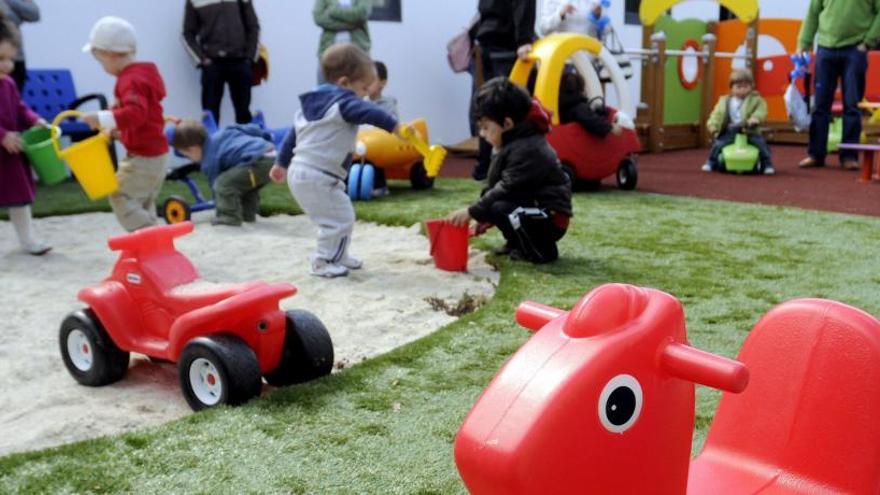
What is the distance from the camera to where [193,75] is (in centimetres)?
738

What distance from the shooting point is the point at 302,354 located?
2137mm

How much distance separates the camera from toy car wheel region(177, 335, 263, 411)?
1951mm

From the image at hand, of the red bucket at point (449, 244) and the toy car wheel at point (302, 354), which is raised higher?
the toy car wheel at point (302, 354)

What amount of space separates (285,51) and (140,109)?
4.00m

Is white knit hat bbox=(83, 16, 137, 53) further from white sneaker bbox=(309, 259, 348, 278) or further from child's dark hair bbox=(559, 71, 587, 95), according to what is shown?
child's dark hair bbox=(559, 71, 587, 95)

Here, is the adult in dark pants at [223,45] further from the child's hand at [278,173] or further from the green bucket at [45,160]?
the child's hand at [278,173]

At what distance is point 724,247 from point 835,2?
3575 mm

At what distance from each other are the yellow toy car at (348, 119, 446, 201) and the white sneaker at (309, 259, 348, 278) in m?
1.77

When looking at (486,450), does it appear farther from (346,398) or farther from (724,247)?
(724,247)

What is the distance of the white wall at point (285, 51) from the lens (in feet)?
21.9

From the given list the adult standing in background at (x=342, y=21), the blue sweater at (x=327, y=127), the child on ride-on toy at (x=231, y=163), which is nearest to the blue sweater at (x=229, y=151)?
the child on ride-on toy at (x=231, y=163)

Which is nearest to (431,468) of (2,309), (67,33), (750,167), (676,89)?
(2,309)

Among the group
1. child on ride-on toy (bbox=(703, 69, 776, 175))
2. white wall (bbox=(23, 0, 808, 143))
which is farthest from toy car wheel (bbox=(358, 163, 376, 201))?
child on ride-on toy (bbox=(703, 69, 776, 175))

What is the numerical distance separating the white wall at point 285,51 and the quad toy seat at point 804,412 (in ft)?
21.0
